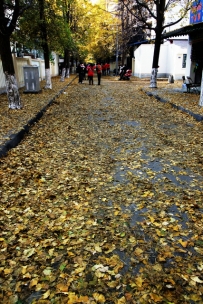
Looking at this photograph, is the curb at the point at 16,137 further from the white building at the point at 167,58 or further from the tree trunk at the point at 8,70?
the white building at the point at 167,58

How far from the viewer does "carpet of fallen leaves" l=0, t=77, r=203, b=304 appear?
8.11 ft

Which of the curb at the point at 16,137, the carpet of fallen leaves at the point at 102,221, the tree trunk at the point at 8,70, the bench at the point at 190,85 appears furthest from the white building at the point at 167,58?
the carpet of fallen leaves at the point at 102,221

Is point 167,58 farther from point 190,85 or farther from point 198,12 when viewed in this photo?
point 198,12

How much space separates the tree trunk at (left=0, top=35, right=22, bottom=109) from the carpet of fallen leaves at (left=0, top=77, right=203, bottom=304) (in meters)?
3.69

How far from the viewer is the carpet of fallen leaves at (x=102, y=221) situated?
2473mm

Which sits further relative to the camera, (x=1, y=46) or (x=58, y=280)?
(x=1, y=46)

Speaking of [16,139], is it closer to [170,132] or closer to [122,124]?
[122,124]

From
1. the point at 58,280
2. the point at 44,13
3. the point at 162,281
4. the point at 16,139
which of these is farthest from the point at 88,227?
the point at 44,13

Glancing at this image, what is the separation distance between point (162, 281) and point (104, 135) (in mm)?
5282

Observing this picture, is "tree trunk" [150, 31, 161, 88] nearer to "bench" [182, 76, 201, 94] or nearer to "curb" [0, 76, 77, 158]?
"bench" [182, 76, 201, 94]

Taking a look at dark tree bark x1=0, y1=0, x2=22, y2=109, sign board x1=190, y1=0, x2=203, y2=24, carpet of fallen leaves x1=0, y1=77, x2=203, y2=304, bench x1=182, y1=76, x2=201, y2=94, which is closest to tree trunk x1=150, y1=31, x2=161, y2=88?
bench x1=182, y1=76, x2=201, y2=94

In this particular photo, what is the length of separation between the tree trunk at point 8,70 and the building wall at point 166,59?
23264 mm

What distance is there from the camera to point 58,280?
8.38 ft

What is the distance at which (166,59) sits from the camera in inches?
1261
